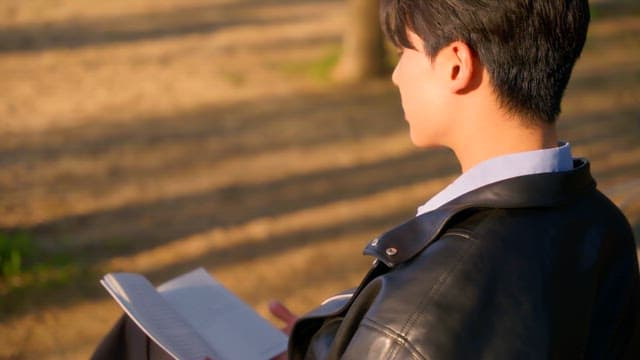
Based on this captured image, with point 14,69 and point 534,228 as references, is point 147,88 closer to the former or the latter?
point 14,69

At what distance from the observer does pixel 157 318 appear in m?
1.91

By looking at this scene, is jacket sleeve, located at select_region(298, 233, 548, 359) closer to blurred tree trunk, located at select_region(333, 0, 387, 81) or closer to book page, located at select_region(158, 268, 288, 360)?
book page, located at select_region(158, 268, 288, 360)

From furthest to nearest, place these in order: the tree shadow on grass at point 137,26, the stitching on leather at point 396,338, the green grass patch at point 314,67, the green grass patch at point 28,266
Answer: the tree shadow on grass at point 137,26 → the green grass patch at point 314,67 → the green grass patch at point 28,266 → the stitching on leather at point 396,338

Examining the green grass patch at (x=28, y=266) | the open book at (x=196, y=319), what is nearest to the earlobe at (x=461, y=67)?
the open book at (x=196, y=319)

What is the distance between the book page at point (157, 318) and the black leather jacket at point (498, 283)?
393 millimetres

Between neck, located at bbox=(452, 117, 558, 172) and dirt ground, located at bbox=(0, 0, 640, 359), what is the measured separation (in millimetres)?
1590

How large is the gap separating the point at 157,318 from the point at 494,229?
0.82 m

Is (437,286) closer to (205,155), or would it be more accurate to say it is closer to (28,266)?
(28,266)

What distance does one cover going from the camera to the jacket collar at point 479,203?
1362mm

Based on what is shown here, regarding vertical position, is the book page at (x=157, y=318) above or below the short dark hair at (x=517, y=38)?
below

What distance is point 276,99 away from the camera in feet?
20.0

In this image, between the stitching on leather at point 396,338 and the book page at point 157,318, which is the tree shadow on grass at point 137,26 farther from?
the stitching on leather at point 396,338

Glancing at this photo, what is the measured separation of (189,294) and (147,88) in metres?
4.28

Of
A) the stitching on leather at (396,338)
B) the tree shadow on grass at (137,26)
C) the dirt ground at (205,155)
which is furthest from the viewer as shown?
the tree shadow on grass at (137,26)
